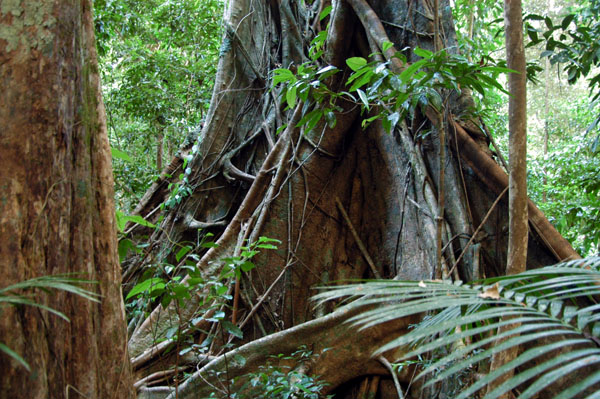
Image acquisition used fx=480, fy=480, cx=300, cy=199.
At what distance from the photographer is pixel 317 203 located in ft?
11.5

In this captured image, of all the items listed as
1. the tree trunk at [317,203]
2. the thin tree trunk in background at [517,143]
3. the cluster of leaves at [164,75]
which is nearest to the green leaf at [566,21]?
the tree trunk at [317,203]

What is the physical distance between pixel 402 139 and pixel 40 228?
2529 mm

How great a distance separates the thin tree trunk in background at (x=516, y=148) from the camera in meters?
1.67

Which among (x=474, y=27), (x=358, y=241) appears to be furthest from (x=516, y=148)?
(x=474, y=27)

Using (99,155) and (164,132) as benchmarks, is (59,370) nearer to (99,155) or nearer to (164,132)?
(99,155)

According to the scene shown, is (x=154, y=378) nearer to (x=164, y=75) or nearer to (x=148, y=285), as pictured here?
(x=148, y=285)

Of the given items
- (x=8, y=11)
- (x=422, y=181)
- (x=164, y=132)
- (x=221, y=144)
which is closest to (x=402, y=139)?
(x=422, y=181)

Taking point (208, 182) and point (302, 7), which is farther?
point (302, 7)

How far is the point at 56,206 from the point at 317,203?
239 cm

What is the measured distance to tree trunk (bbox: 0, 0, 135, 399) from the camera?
3.65 feet

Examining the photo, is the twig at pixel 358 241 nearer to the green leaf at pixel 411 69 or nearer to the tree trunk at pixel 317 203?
the tree trunk at pixel 317 203

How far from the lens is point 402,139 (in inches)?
129

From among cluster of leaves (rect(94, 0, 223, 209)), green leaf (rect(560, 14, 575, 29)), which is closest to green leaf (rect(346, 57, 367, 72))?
green leaf (rect(560, 14, 575, 29))

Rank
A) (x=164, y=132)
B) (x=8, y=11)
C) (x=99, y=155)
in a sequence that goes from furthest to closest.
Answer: (x=164, y=132), (x=99, y=155), (x=8, y=11)
